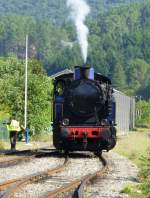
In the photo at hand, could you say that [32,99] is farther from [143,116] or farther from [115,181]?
[143,116]

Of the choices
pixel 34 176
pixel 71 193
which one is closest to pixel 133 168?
pixel 34 176

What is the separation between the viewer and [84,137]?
81.3 ft

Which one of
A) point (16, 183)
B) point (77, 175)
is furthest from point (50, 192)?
point (77, 175)

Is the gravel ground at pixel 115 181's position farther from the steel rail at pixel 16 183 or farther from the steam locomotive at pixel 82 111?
the steam locomotive at pixel 82 111

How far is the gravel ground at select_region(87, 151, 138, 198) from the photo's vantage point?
13664 mm

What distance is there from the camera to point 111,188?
14.8 metres

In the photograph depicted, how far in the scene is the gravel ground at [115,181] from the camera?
44.8ft

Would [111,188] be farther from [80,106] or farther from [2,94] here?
[2,94]

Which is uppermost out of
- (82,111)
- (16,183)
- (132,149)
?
(82,111)

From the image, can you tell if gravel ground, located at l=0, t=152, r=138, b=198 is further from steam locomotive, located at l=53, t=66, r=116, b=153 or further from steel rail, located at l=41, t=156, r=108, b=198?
steam locomotive, located at l=53, t=66, r=116, b=153

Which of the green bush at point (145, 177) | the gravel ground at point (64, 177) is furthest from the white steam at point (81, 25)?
the green bush at point (145, 177)

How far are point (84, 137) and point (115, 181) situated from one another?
8168 millimetres

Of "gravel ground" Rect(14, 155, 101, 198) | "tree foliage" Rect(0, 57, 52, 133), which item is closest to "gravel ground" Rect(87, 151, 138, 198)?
"gravel ground" Rect(14, 155, 101, 198)

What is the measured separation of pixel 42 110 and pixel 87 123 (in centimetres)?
2156
